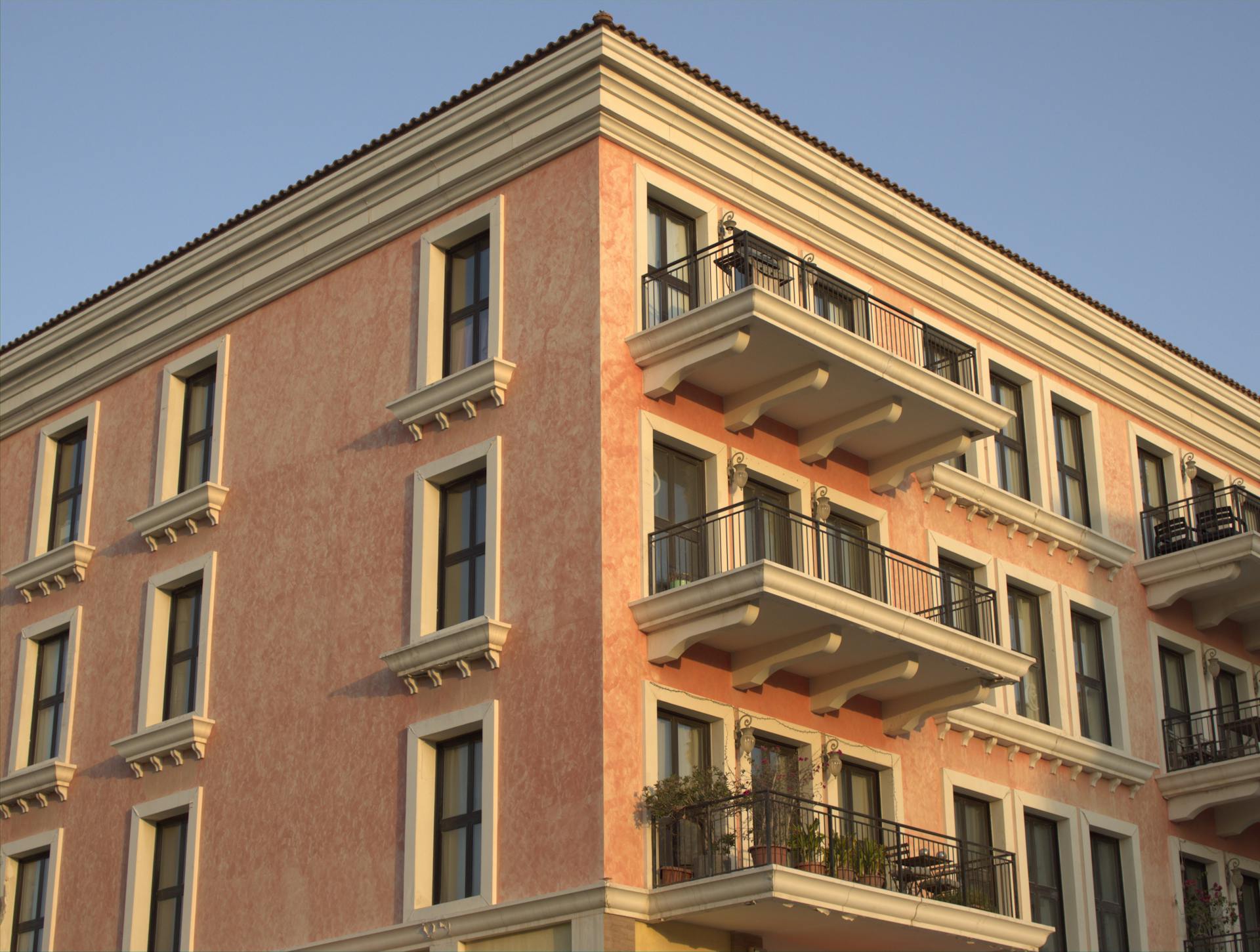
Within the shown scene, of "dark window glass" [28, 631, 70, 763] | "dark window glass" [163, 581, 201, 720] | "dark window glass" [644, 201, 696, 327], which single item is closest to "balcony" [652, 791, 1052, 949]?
"dark window glass" [644, 201, 696, 327]

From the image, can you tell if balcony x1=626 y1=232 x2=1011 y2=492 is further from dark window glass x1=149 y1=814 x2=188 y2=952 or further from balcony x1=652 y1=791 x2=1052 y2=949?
dark window glass x1=149 y1=814 x2=188 y2=952

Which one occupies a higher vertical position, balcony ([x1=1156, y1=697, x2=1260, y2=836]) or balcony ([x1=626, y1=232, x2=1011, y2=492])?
balcony ([x1=626, y1=232, x2=1011, y2=492])

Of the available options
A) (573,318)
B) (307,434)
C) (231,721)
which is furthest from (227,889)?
(573,318)

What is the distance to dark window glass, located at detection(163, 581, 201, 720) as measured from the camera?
88.1ft

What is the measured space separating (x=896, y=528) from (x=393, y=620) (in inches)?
288

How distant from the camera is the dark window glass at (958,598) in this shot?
26.1m

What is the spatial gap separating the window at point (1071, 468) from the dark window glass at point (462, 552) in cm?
1065

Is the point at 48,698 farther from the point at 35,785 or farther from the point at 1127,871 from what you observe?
the point at 1127,871

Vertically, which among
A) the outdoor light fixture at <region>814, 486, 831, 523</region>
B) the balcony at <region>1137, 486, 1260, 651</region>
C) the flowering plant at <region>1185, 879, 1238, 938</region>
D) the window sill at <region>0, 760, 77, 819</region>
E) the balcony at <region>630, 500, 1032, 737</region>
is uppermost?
the balcony at <region>1137, 486, 1260, 651</region>

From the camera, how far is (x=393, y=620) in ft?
78.3

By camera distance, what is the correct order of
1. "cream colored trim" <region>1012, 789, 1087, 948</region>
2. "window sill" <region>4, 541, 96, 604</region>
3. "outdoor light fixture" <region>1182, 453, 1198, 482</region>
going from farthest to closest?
"outdoor light fixture" <region>1182, 453, 1198, 482</region>
"window sill" <region>4, 541, 96, 604</region>
"cream colored trim" <region>1012, 789, 1087, 948</region>

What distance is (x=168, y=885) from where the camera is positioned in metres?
25.9

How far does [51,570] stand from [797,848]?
553 inches

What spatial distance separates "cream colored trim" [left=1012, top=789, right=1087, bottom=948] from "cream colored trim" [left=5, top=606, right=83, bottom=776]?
46.0 feet
